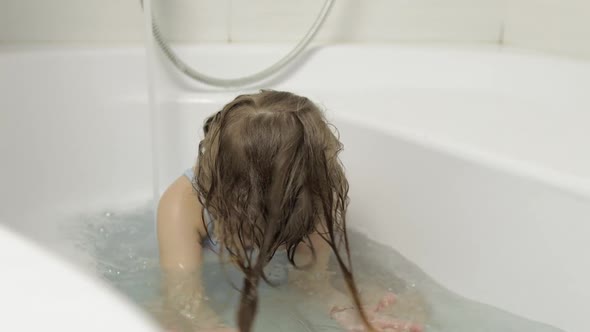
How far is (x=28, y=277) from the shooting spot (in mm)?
271

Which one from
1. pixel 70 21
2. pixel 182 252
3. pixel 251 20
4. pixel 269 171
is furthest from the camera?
pixel 251 20

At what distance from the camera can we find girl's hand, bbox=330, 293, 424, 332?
2.67ft

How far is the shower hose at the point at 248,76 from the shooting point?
3.78 feet

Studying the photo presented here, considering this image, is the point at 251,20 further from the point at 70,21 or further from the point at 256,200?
the point at 256,200

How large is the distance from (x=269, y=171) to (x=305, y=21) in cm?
67

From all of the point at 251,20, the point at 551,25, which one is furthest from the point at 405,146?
the point at 551,25

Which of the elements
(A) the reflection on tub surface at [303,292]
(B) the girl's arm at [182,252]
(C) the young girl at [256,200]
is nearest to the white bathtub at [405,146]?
(A) the reflection on tub surface at [303,292]

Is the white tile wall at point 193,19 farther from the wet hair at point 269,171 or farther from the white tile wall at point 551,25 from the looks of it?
the white tile wall at point 551,25

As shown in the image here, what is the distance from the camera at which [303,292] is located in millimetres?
912

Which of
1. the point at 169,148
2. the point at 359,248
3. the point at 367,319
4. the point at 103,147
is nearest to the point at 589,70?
the point at 359,248

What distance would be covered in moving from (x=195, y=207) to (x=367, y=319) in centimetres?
28

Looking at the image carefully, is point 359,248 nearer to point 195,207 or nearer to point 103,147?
point 195,207

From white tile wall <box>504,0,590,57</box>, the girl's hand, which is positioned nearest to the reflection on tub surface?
the girl's hand

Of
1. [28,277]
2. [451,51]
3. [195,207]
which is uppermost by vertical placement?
[28,277]
